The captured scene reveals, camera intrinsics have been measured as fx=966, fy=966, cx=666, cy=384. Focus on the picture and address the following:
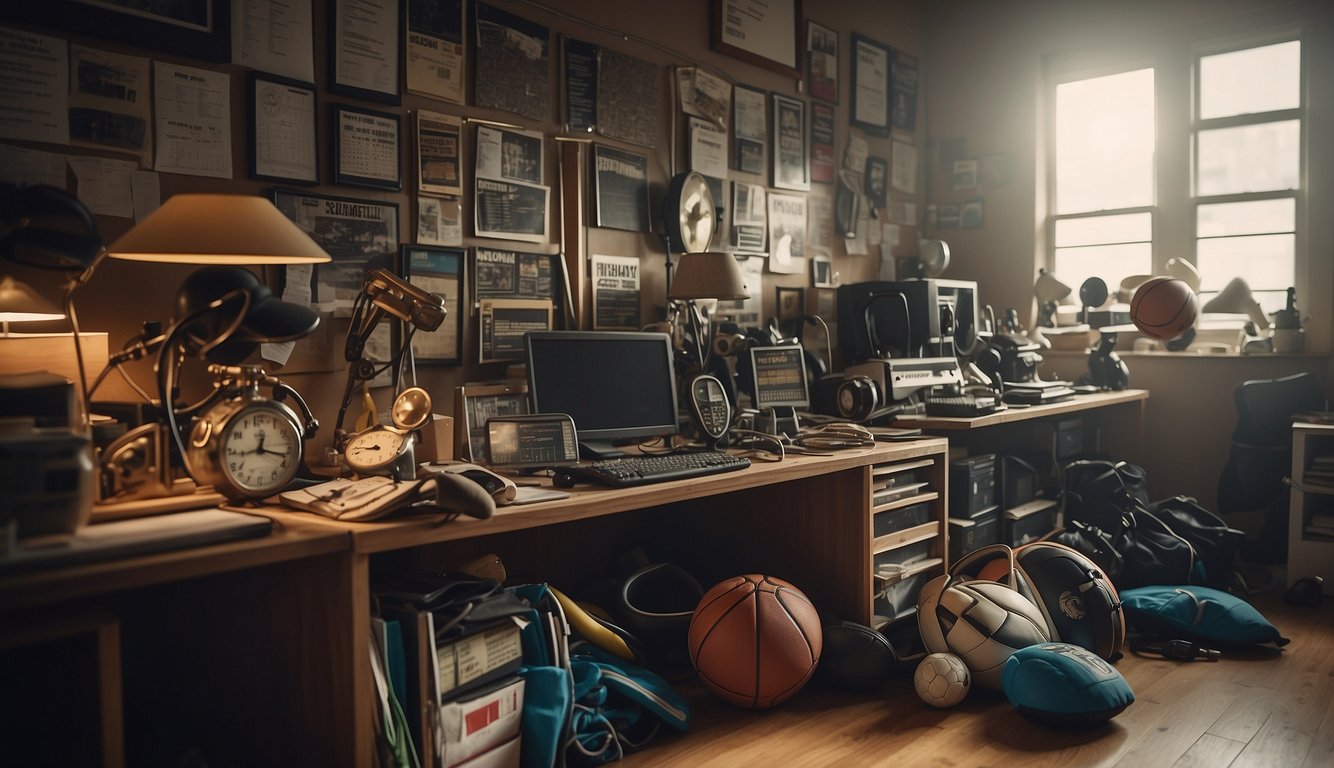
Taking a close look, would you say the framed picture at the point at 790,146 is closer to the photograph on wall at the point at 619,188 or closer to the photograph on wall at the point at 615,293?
the photograph on wall at the point at 619,188

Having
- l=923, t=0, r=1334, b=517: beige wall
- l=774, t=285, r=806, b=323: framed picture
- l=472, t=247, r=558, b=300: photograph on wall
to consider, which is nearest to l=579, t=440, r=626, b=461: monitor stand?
l=472, t=247, r=558, b=300: photograph on wall

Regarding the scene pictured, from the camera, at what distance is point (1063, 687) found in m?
2.46

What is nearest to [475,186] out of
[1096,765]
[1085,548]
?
[1096,765]

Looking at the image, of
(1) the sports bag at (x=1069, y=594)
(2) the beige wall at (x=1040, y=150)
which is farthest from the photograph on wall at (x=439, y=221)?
(2) the beige wall at (x=1040, y=150)

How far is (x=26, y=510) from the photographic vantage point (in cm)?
149

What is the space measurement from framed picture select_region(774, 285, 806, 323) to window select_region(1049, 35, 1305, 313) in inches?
69.0

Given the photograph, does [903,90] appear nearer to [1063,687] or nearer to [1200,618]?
[1200,618]

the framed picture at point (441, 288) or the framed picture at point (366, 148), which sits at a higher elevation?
the framed picture at point (366, 148)

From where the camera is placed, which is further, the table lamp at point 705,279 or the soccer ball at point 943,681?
the table lamp at point 705,279

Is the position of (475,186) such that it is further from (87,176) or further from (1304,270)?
(1304,270)

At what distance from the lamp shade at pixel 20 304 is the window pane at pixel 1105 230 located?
4.69m

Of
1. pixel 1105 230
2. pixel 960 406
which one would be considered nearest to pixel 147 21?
pixel 960 406

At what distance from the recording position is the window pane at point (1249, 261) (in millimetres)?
4516

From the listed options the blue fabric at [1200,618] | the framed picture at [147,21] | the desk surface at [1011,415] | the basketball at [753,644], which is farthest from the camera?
the desk surface at [1011,415]
